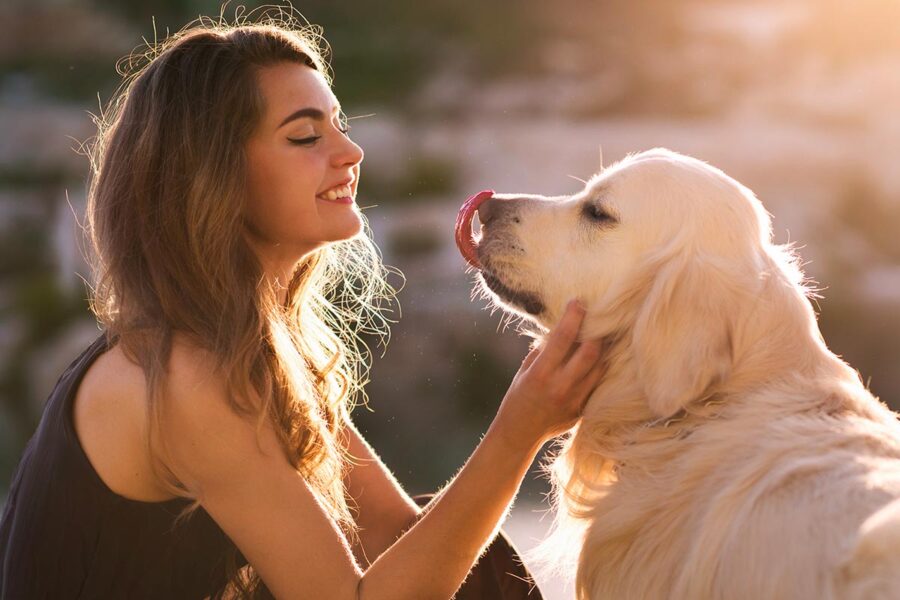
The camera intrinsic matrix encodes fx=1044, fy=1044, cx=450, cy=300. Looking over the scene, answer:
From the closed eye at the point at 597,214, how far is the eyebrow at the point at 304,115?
2.34 ft

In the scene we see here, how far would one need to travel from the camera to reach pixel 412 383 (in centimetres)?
739

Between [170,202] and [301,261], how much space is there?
51 centimetres

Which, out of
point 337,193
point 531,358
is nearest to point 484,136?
point 337,193

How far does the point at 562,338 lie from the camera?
7.77ft

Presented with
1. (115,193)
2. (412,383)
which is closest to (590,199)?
(115,193)

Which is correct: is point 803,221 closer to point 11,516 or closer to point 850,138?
point 850,138

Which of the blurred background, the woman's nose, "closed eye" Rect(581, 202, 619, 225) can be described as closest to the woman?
the woman's nose

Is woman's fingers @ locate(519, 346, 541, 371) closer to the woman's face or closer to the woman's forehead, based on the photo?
the woman's face

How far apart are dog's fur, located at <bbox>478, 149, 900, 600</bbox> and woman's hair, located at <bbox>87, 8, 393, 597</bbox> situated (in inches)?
23.1

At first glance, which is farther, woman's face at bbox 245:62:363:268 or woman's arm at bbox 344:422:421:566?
woman's arm at bbox 344:422:421:566

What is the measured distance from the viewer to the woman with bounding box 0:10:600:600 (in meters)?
2.31

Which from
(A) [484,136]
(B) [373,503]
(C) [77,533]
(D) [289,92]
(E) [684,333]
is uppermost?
(D) [289,92]

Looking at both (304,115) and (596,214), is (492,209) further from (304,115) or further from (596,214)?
(304,115)

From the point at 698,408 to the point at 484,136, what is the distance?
817cm
